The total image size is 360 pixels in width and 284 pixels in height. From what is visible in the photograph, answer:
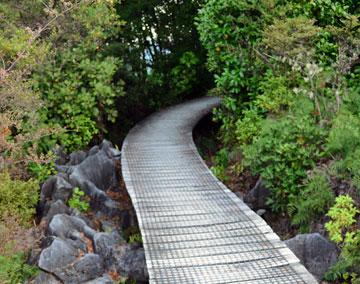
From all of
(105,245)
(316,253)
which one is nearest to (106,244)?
(105,245)

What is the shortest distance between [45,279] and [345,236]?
4.02 metres

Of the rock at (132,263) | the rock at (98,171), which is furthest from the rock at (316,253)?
the rock at (98,171)

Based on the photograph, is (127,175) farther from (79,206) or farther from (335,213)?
(335,213)

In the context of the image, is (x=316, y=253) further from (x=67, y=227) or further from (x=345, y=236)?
(x=67, y=227)

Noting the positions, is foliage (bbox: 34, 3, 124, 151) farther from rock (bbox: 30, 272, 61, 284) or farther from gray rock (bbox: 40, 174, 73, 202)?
rock (bbox: 30, 272, 61, 284)

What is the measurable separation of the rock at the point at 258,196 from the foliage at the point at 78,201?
2.87m

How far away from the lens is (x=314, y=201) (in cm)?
676

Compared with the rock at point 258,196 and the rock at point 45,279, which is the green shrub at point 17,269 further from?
the rock at point 258,196

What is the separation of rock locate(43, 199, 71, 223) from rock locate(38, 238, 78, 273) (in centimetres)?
122

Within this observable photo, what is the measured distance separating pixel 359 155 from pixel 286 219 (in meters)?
1.74

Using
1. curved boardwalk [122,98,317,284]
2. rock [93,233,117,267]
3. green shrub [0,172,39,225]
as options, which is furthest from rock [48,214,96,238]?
curved boardwalk [122,98,317,284]

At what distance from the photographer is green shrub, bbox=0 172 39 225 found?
8.18 meters

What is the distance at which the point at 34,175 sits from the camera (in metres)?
9.58

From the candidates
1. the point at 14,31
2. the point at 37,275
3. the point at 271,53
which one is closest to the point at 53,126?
the point at 14,31
